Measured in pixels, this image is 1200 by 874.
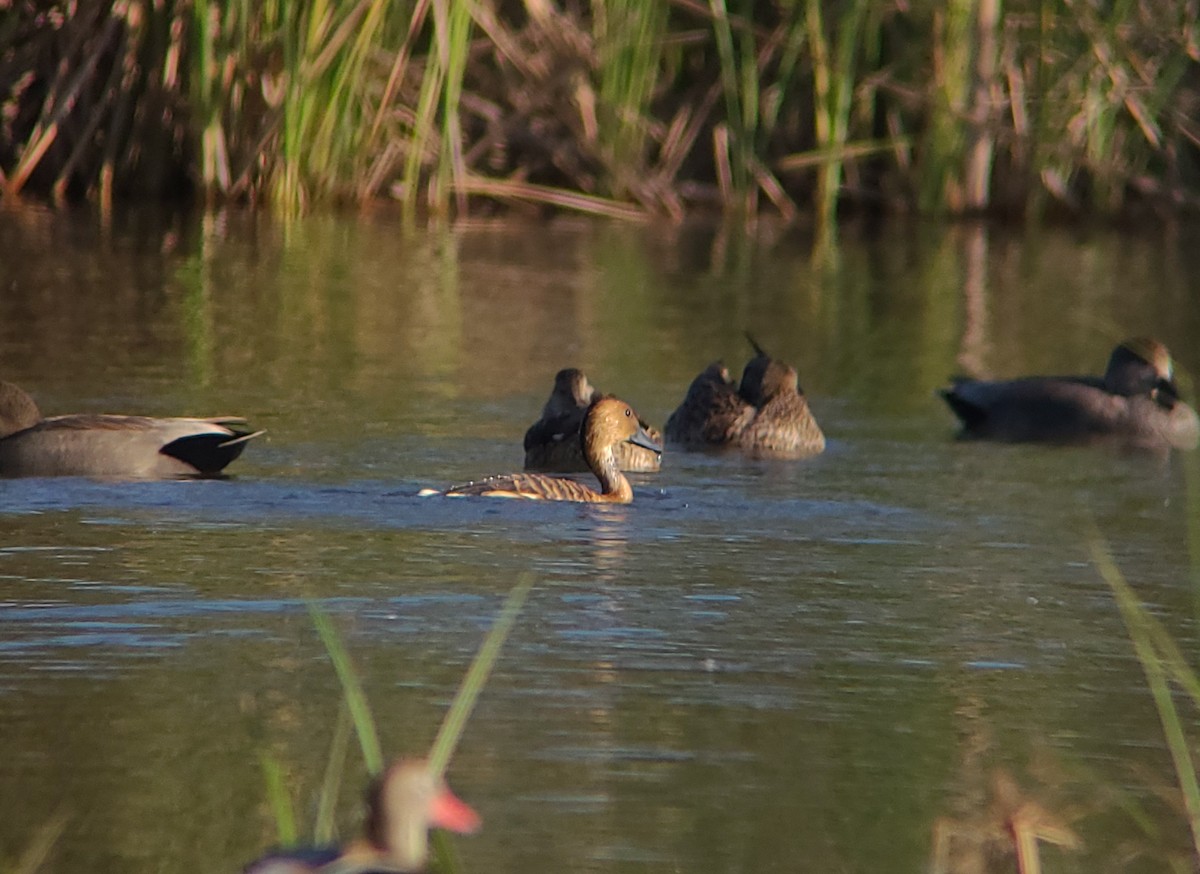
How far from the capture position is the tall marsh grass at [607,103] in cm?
1661

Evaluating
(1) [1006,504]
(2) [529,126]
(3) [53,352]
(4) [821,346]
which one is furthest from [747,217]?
(1) [1006,504]

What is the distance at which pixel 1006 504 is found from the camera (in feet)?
27.1

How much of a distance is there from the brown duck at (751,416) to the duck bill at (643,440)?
2.73 ft

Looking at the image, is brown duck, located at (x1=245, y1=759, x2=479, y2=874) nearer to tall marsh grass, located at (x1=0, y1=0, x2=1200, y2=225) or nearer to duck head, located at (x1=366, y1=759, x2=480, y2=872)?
duck head, located at (x1=366, y1=759, x2=480, y2=872)

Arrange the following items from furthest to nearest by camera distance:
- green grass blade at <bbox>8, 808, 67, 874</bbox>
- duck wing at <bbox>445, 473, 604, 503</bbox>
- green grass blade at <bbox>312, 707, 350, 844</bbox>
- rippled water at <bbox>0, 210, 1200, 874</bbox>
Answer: duck wing at <bbox>445, 473, 604, 503</bbox> → rippled water at <bbox>0, 210, 1200, 874</bbox> → green grass blade at <bbox>8, 808, 67, 874</bbox> → green grass blade at <bbox>312, 707, 350, 844</bbox>

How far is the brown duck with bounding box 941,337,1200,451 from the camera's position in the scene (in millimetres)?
10289

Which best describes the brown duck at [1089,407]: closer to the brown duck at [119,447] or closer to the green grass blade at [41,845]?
the brown duck at [119,447]

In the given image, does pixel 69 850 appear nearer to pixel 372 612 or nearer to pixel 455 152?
pixel 372 612

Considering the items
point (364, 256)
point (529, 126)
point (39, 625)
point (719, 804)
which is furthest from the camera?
point (529, 126)

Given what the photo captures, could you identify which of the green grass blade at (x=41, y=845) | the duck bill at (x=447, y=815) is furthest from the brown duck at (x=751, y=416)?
the duck bill at (x=447, y=815)

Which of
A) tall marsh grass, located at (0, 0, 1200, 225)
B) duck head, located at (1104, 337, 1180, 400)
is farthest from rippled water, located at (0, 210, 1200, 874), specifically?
tall marsh grass, located at (0, 0, 1200, 225)

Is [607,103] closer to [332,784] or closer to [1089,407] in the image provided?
[1089,407]

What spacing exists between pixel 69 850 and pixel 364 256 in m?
11.4

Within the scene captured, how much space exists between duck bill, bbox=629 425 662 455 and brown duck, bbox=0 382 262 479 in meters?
1.31
